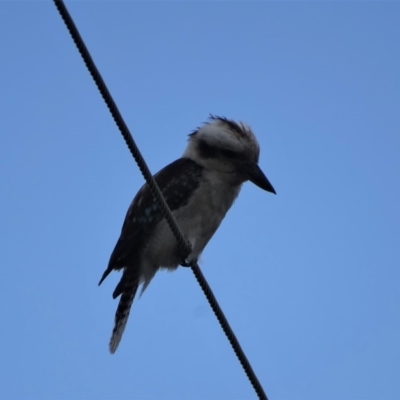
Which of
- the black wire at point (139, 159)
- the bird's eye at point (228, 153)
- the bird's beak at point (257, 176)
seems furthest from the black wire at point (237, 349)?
the bird's eye at point (228, 153)

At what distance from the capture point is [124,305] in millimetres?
7863

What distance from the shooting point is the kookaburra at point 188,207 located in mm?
7609

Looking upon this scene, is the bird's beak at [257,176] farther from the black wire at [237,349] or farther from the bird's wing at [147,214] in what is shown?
the black wire at [237,349]

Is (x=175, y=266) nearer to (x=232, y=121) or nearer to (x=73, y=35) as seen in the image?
(x=232, y=121)

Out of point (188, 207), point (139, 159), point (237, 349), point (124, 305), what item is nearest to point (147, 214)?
point (188, 207)

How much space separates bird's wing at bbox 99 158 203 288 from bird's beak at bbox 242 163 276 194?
422 millimetres

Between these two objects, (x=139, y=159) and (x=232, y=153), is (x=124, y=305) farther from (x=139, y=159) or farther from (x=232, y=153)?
(x=139, y=159)

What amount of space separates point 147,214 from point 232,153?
2.98 feet

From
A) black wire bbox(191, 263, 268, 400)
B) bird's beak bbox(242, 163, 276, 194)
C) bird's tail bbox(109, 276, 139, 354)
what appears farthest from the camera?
bird's tail bbox(109, 276, 139, 354)

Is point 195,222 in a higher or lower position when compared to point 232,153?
lower

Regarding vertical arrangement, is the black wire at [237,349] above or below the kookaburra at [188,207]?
below

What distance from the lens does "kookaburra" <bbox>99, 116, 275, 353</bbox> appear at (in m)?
7.61

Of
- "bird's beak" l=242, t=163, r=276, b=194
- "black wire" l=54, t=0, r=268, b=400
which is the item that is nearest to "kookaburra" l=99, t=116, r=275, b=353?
"bird's beak" l=242, t=163, r=276, b=194

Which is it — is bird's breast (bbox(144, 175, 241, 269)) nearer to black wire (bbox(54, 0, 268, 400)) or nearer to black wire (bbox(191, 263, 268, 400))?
black wire (bbox(54, 0, 268, 400))
